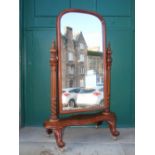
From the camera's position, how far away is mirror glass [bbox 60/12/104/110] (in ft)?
5.63

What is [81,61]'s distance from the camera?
6.01 feet

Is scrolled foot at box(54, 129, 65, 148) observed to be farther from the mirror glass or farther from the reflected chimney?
the reflected chimney

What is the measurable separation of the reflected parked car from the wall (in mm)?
597

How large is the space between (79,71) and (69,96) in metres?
0.26

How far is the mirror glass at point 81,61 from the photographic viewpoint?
1.71m

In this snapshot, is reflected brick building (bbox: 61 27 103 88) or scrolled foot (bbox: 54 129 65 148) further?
reflected brick building (bbox: 61 27 103 88)

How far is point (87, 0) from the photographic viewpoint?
222cm

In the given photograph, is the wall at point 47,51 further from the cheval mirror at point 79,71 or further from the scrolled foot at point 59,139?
the scrolled foot at point 59,139

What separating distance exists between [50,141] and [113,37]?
1336 millimetres

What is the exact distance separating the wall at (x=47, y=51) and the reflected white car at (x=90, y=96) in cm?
46

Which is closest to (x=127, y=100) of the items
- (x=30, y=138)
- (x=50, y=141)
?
(x=50, y=141)

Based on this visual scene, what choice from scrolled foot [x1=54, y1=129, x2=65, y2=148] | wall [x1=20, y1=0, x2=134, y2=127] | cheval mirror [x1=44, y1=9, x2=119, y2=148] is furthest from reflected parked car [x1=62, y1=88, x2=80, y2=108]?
wall [x1=20, y1=0, x2=134, y2=127]

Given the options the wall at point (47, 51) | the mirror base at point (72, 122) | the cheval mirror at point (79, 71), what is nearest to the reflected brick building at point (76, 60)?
the cheval mirror at point (79, 71)
